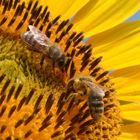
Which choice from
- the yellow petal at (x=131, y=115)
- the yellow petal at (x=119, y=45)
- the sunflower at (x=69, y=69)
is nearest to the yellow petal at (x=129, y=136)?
the sunflower at (x=69, y=69)

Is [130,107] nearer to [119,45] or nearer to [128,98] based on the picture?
[128,98]

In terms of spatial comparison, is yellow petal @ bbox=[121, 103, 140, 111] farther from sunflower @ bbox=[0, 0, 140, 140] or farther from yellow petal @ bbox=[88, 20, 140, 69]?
yellow petal @ bbox=[88, 20, 140, 69]

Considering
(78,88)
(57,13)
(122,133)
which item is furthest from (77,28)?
(78,88)

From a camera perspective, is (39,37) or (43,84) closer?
(43,84)

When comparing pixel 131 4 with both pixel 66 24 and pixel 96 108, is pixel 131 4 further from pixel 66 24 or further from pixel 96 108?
pixel 96 108

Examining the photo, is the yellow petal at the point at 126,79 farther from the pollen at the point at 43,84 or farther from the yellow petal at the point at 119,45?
the pollen at the point at 43,84

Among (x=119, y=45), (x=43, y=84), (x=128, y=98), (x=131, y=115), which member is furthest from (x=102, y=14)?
(x=43, y=84)
